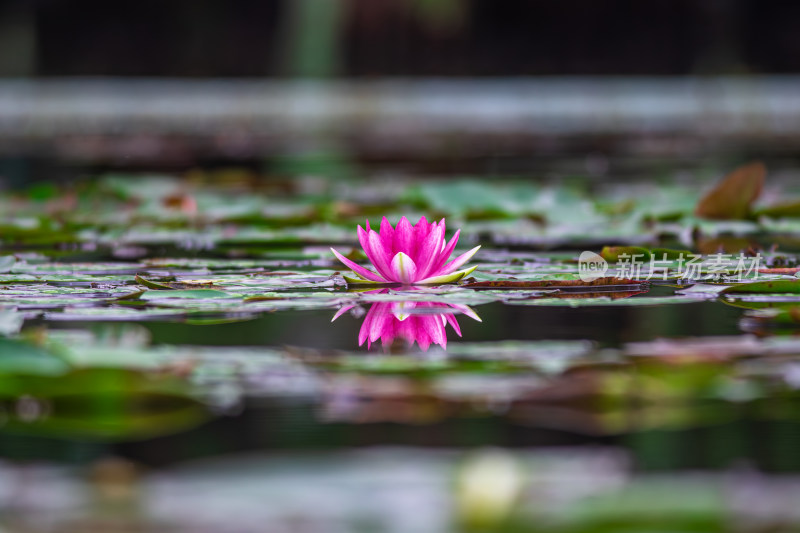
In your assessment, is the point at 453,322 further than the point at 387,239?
No

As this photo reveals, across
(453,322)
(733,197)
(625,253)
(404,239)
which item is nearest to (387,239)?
(404,239)

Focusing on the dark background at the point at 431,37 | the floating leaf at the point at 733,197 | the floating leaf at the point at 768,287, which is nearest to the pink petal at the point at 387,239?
the floating leaf at the point at 768,287

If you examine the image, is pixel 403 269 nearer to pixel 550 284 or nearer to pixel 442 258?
pixel 442 258

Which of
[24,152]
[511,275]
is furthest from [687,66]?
[511,275]

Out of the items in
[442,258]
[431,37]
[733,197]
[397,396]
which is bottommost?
[397,396]

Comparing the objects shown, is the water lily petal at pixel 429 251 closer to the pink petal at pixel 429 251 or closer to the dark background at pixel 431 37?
the pink petal at pixel 429 251
